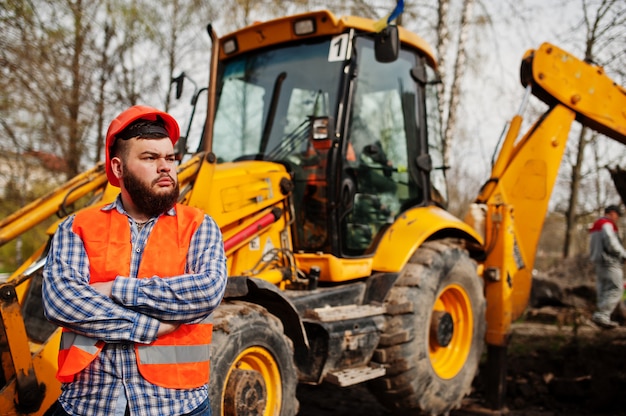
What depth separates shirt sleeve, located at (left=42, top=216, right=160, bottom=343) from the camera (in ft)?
6.06

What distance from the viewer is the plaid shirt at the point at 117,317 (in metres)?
1.86

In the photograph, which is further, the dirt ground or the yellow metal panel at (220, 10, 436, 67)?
the dirt ground

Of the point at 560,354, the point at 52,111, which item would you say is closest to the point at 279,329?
the point at 560,354

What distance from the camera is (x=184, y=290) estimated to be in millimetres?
1908

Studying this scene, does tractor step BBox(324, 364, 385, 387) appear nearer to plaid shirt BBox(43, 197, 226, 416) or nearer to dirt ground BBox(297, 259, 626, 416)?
dirt ground BBox(297, 259, 626, 416)

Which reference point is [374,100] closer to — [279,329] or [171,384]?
[279,329]

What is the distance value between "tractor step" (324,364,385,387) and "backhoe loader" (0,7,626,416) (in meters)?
0.01

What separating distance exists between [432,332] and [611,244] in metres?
4.88

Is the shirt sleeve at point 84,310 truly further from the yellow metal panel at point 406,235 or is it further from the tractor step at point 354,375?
the yellow metal panel at point 406,235

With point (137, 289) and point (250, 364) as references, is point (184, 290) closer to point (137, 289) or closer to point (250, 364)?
point (137, 289)

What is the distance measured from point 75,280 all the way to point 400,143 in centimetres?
329

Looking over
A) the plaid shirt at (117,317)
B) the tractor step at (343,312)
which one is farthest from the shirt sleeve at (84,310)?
the tractor step at (343,312)

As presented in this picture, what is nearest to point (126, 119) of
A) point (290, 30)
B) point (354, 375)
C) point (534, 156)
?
point (354, 375)

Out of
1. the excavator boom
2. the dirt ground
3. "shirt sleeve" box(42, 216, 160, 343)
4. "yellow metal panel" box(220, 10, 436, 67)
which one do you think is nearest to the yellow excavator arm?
the excavator boom
